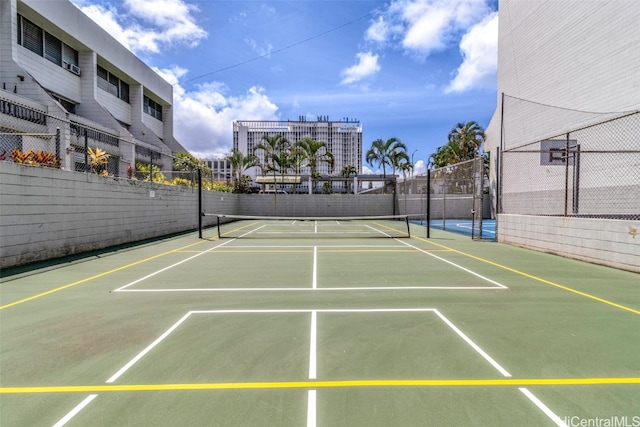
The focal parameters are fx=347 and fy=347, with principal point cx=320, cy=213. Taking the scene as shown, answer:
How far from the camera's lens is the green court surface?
2758 mm

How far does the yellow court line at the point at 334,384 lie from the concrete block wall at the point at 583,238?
6672 mm

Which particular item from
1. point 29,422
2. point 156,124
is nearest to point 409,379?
point 29,422

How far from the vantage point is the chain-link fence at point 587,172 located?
12377 millimetres

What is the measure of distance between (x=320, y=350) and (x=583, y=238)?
30.7 feet

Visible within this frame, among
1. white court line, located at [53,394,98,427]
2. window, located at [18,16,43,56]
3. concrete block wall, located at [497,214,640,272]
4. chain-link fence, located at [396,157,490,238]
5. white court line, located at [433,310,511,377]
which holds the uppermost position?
window, located at [18,16,43,56]

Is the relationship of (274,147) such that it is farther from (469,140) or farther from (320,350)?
(320,350)

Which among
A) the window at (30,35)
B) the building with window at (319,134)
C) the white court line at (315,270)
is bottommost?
the white court line at (315,270)

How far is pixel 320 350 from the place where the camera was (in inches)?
150

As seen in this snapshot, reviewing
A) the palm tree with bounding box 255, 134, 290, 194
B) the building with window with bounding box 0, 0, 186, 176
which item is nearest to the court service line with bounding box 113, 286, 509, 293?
the building with window with bounding box 0, 0, 186, 176

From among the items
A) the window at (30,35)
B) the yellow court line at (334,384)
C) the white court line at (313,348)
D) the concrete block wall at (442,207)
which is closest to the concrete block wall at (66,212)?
the yellow court line at (334,384)

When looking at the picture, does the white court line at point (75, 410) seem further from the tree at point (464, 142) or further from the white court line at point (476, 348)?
A: the tree at point (464, 142)

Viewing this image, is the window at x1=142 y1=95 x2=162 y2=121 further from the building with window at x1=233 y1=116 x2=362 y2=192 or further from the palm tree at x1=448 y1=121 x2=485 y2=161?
the building with window at x1=233 y1=116 x2=362 y2=192

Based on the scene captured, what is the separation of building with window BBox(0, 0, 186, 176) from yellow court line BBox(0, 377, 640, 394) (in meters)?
8.76

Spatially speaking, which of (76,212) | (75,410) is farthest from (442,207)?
(75,410)
